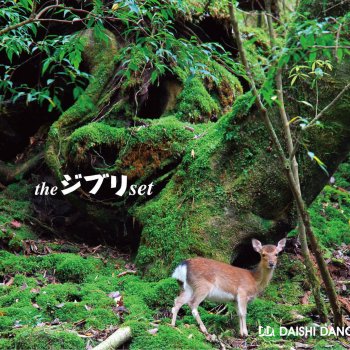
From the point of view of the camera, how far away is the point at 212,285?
5918mm

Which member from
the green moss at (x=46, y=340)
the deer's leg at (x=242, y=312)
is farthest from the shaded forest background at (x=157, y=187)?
the deer's leg at (x=242, y=312)

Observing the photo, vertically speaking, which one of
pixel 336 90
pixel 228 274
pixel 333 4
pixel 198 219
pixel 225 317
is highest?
pixel 333 4

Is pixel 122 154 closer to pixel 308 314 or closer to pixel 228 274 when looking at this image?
pixel 228 274

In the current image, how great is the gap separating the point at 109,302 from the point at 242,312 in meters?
1.64

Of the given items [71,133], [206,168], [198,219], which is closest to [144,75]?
[71,133]

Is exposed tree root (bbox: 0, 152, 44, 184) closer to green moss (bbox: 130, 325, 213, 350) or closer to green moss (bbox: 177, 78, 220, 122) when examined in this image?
green moss (bbox: 177, 78, 220, 122)

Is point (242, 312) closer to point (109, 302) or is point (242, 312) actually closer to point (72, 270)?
point (109, 302)

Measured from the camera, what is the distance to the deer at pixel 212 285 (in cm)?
582

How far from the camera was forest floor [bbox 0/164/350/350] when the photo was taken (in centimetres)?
526

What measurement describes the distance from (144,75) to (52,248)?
338 cm

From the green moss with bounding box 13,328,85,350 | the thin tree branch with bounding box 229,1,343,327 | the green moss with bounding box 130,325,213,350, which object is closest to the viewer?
the green moss with bounding box 13,328,85,350

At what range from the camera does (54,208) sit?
31.3 feet

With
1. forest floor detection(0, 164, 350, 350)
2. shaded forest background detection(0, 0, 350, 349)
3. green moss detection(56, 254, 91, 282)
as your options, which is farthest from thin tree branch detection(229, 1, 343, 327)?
green moss detection(56, 254, 91, 282)

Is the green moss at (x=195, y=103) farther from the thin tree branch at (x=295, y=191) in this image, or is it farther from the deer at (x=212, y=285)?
the thin tree branch at (x=295, y=191)
